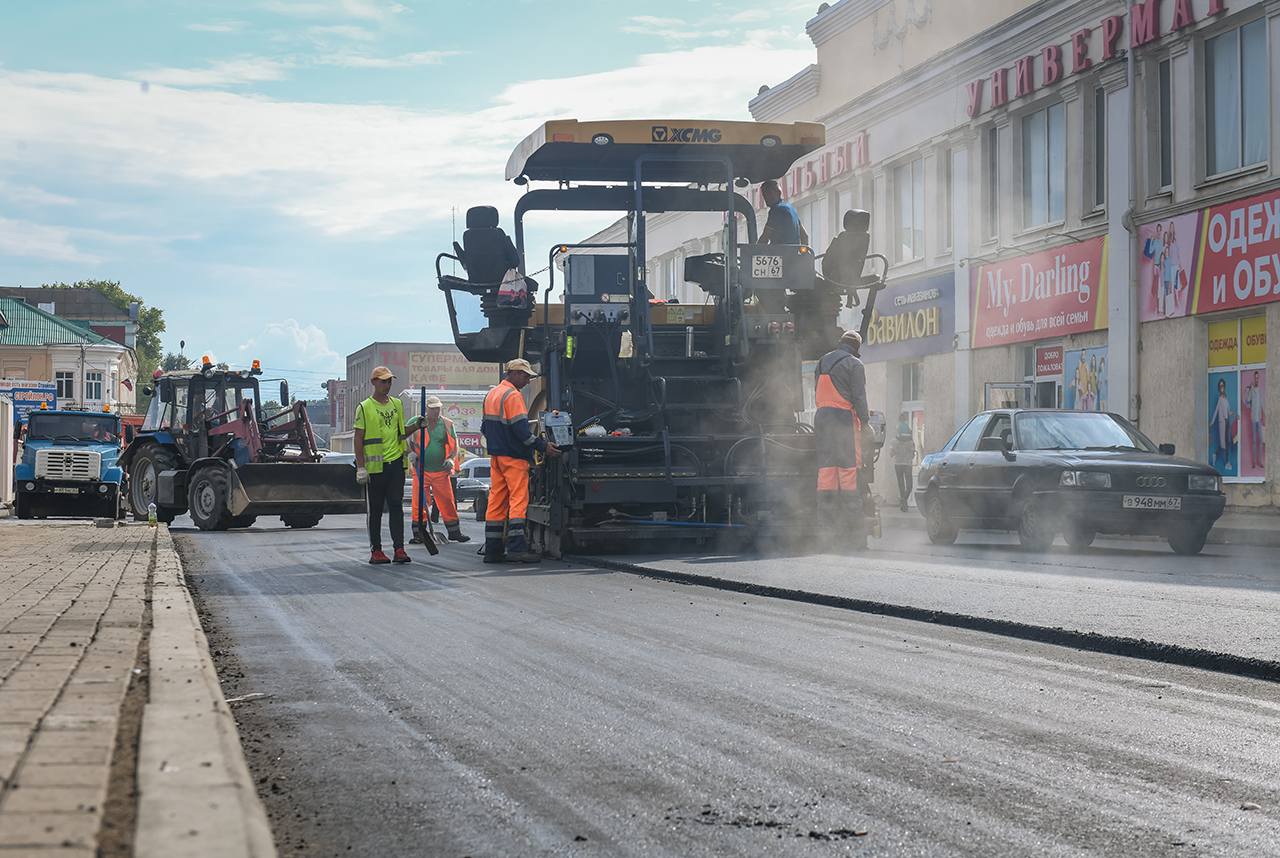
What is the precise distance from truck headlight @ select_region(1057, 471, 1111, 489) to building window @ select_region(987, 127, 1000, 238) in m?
14.0

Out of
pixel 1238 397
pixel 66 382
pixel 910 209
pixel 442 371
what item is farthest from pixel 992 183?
pixel 442 371

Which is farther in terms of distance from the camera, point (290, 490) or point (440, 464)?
point (290, 490)

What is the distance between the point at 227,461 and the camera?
20.9 m

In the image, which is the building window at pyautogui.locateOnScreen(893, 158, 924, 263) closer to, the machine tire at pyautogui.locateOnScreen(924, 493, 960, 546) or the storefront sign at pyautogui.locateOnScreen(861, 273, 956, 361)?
A: the storefront sign at pyautogui.locateOnScreen(861, 273, 956, 361)

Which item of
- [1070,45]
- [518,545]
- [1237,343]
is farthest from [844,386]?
[1070,45]

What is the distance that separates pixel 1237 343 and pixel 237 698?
705 inches

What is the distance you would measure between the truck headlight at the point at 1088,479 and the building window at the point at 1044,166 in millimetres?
12210

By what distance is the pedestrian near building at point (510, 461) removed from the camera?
11758 mm

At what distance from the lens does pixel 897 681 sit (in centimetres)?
548

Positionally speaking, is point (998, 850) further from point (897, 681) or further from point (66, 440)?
point (66, 440)

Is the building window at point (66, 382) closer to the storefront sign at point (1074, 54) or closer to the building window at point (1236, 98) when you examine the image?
the storefront sign at point (1074, 54)

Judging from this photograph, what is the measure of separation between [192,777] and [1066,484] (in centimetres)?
1111

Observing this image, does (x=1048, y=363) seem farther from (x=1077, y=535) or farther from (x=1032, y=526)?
(x=1077, y=535)

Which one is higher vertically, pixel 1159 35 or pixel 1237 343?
pixel 1159 35
